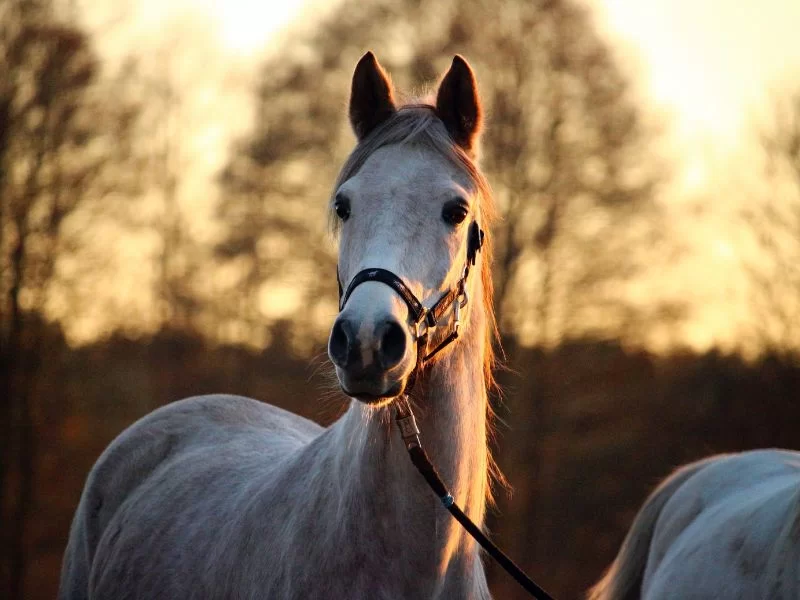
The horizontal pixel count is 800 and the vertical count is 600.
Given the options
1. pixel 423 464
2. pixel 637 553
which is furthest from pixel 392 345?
pixel 637 553

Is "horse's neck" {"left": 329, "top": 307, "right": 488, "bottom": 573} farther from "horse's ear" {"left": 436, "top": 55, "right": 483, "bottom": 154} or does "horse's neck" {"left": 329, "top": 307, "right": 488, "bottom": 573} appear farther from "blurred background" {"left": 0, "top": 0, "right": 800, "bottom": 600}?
"blurred background" {"left": 0, "top": 0, "right": 800, "bottom": 600}

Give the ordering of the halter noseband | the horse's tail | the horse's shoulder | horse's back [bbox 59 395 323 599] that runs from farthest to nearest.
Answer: the horse's tail → the horse's shoulder → horse's back [bbox 59 395 323 599] → the halter noseband

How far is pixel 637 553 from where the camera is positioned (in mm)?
6426

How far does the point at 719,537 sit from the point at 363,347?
3032 millimetres

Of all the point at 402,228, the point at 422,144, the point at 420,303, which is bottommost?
the point at 420,303

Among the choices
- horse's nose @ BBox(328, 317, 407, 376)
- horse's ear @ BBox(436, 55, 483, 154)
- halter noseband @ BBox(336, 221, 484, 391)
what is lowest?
horse's nose @ BBox(328, 317, 407, 376)

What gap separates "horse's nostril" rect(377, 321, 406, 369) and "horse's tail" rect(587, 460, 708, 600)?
393 cm

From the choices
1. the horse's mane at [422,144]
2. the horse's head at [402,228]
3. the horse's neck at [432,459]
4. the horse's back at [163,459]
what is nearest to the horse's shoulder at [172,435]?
the horse's back at [163,459]

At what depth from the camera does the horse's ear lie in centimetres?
376

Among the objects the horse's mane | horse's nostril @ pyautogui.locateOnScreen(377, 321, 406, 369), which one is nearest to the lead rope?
the horse's mane

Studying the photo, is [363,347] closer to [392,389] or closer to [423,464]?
[392,389]

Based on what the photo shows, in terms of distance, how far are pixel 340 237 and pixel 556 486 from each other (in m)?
13.7

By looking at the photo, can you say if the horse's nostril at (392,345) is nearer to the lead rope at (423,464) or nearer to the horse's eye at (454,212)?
the lead rope at (423,464)

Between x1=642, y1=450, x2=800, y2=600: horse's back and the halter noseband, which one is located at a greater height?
the halter noseband
